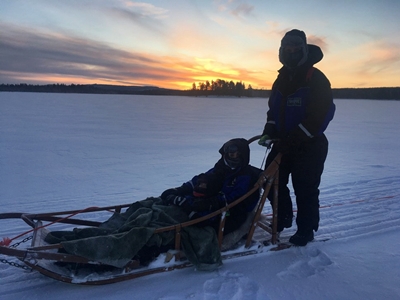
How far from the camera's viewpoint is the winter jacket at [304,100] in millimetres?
2941

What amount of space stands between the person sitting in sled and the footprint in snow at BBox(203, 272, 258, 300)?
1.48ft

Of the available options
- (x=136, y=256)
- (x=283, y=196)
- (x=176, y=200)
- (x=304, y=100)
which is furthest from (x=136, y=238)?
(x=304, y=100)

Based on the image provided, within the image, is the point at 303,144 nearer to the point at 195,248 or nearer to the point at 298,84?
the point at 298,84

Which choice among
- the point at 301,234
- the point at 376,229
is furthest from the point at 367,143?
the point at 301,234

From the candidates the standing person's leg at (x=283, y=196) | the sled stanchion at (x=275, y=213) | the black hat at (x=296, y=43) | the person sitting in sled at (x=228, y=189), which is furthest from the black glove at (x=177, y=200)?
the black hat at (x=296, y=43)

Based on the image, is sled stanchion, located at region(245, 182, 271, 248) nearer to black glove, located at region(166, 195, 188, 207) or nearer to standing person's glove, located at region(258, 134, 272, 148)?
standing person's glove, located at region(258, 134, 272, 148)

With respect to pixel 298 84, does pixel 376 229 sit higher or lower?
lower

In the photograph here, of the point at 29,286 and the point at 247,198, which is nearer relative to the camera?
the point at 29,286

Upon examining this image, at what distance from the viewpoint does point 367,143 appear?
10.7 meters

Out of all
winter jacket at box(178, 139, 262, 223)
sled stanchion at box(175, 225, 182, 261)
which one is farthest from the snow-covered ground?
winter jacket at box(178, 139, 262, 223)

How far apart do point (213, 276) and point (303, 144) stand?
57.0 inches

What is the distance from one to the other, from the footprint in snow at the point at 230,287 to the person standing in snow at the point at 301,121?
2.77 feet

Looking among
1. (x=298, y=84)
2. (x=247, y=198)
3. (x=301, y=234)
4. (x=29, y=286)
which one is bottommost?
(x=29, y=286)

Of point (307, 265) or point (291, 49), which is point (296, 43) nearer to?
point (291, 49)
